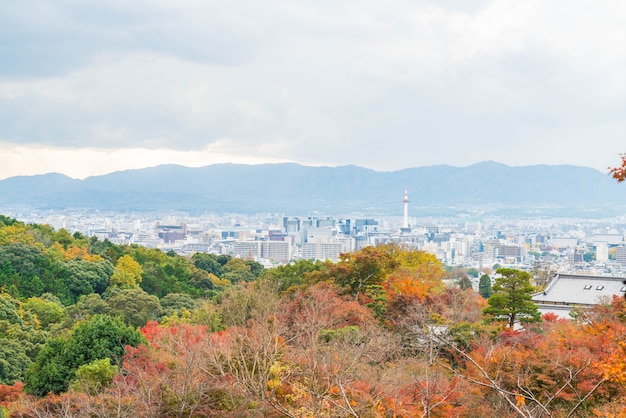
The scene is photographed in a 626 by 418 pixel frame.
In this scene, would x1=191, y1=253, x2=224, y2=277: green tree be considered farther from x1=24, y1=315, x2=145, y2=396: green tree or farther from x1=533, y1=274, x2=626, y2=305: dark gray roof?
x1=24, y1=315, x2=145, y2=396: green tree

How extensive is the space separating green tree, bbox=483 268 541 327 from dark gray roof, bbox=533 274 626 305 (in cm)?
603

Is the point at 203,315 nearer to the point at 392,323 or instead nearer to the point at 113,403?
the point at 392,323

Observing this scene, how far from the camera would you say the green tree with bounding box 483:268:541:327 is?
15234mm

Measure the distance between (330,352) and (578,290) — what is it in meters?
12.8

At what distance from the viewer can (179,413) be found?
28.8 feet

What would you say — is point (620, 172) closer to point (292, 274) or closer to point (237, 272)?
point (292, 274)

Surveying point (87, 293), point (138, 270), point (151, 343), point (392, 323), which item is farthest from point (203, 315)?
point (138, 270)

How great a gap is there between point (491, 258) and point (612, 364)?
117394mm

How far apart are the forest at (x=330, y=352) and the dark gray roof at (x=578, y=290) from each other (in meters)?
3.22

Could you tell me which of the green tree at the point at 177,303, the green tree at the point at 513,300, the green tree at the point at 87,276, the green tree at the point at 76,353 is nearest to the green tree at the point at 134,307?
the green tree at the point at 177,303

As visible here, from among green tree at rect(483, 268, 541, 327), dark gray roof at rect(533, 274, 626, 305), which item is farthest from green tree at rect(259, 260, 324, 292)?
green tree at rect(483, 268, 541, 327)

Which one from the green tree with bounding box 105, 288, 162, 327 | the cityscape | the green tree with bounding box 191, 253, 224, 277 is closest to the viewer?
the green tree with bounding box 105, 288, 162, 327

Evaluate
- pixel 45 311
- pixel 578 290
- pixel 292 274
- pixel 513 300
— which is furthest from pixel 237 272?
pixel 513 300

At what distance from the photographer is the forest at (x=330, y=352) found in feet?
29.3
